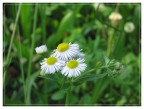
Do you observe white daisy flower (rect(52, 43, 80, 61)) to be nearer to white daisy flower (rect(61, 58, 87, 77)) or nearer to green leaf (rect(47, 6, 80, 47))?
white daisy flower (rect(61, 58, 87, 77))

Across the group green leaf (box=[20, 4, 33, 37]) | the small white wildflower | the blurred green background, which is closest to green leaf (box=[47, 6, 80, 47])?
Answer: the blurred green background

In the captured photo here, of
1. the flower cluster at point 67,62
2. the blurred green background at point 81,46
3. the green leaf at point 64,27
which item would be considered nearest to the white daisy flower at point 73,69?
the flower cluster at point 67,62

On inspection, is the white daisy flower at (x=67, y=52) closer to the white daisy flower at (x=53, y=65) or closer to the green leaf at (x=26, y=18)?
the white daisy flower at (x=53, y=65)

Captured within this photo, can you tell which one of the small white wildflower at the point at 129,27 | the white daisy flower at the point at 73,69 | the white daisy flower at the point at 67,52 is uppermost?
the small white wildflower at the point at 129,27

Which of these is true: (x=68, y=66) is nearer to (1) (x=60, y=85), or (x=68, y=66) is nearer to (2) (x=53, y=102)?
(1) (x=60, y=85)

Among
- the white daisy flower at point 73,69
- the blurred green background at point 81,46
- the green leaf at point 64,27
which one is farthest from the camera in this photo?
the green leaf at point 64,27

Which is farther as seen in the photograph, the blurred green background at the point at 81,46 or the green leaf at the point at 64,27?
the green leaf at the point at 64,27

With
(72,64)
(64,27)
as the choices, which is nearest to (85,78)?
(72,64)
